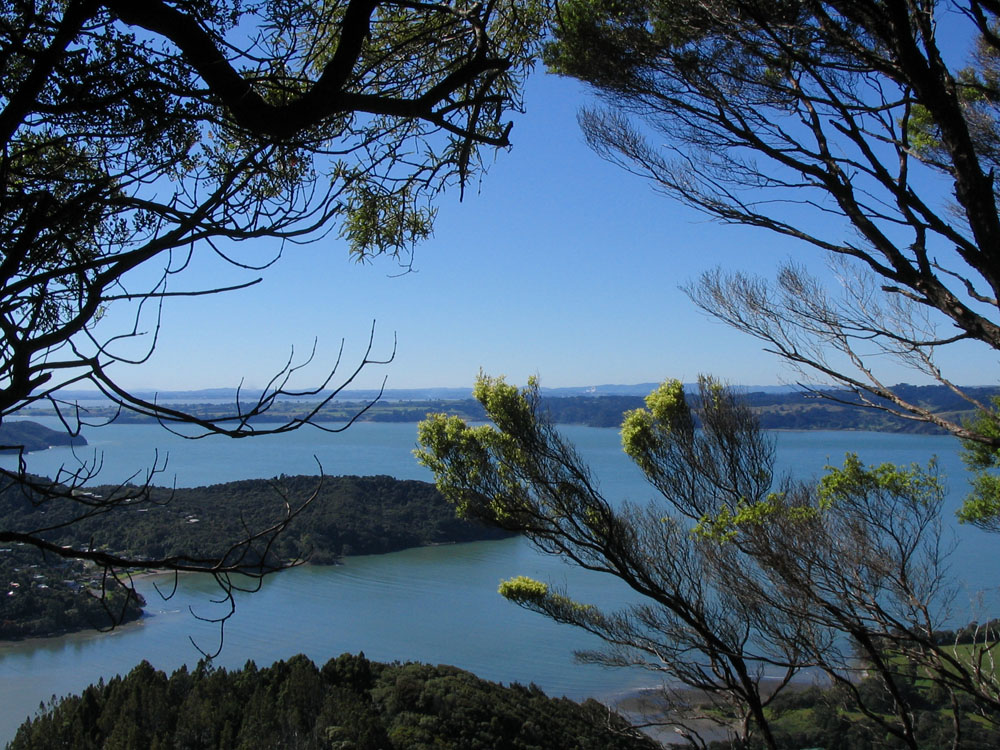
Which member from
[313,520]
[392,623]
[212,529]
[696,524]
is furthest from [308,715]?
[313,520]

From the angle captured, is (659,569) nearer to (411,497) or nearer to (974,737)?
(974,737)

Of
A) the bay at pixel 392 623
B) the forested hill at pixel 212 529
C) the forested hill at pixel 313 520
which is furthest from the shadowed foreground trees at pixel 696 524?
the forested hill at pixel 313 520

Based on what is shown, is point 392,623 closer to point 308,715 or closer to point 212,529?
point 212,529

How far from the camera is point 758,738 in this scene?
878cm

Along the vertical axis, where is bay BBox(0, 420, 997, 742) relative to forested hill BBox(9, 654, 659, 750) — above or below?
below

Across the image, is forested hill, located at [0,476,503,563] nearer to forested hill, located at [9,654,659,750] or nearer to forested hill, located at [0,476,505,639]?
forested hill, located at [0,476,505,639]

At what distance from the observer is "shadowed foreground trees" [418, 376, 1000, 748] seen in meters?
4.13

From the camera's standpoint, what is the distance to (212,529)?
1496 centimetres

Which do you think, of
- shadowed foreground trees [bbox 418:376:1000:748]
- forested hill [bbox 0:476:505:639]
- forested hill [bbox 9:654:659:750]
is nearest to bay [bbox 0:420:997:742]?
forested hill [bbox 0:476:505:639]

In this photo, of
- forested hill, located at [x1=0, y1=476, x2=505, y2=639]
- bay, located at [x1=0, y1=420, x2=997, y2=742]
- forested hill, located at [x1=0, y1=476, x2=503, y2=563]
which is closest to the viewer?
forested hill, located at [x1=0, y1=476, x2=505, y2=639]

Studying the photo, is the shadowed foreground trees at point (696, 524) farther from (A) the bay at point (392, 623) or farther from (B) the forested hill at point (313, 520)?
(B) the forested hill at point (313, 520)

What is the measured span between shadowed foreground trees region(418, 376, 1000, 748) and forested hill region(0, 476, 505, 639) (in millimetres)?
1669

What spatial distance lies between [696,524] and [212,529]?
1210 centimetres

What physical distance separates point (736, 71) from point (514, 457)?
307 cm
